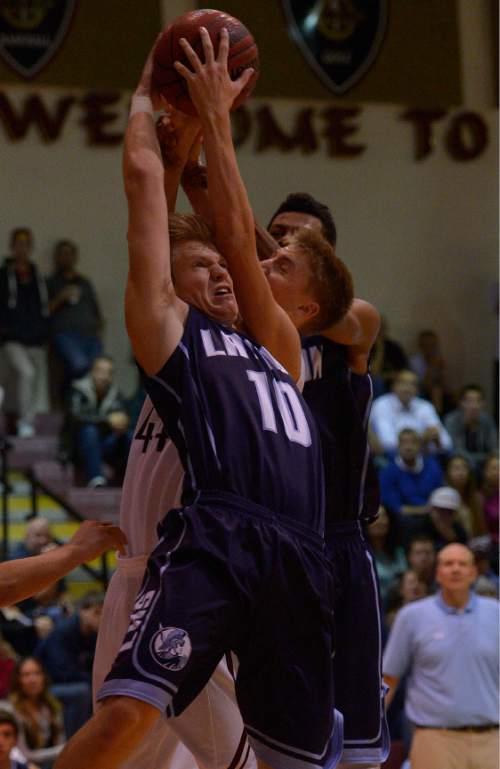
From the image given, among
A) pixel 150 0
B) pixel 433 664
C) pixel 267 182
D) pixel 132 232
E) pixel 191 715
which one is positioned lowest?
pixel 433 664

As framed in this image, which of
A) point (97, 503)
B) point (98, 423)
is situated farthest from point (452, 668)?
point (98, 423)

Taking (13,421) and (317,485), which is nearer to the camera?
(317,485)

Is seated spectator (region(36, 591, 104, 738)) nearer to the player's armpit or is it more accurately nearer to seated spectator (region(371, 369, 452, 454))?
seated spectator (region(371, 369, 452, 454))

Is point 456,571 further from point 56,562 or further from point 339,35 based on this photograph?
point 339,35

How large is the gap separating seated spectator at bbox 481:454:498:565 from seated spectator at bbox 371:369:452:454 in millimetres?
829

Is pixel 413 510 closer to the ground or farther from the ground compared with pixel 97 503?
closer to the ground

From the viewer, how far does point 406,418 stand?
15.1 meters

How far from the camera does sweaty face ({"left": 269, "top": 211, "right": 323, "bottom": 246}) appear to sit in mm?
4965

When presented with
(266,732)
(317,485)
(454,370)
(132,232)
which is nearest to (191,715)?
(266,732)

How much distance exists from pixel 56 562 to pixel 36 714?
544 cm

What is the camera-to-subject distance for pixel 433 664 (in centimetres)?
870

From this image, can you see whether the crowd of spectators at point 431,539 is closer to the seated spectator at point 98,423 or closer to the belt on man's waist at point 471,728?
the belt on man's waist at point 471,728

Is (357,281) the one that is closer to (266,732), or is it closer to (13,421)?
(13,421)

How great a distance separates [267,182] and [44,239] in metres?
2.77
